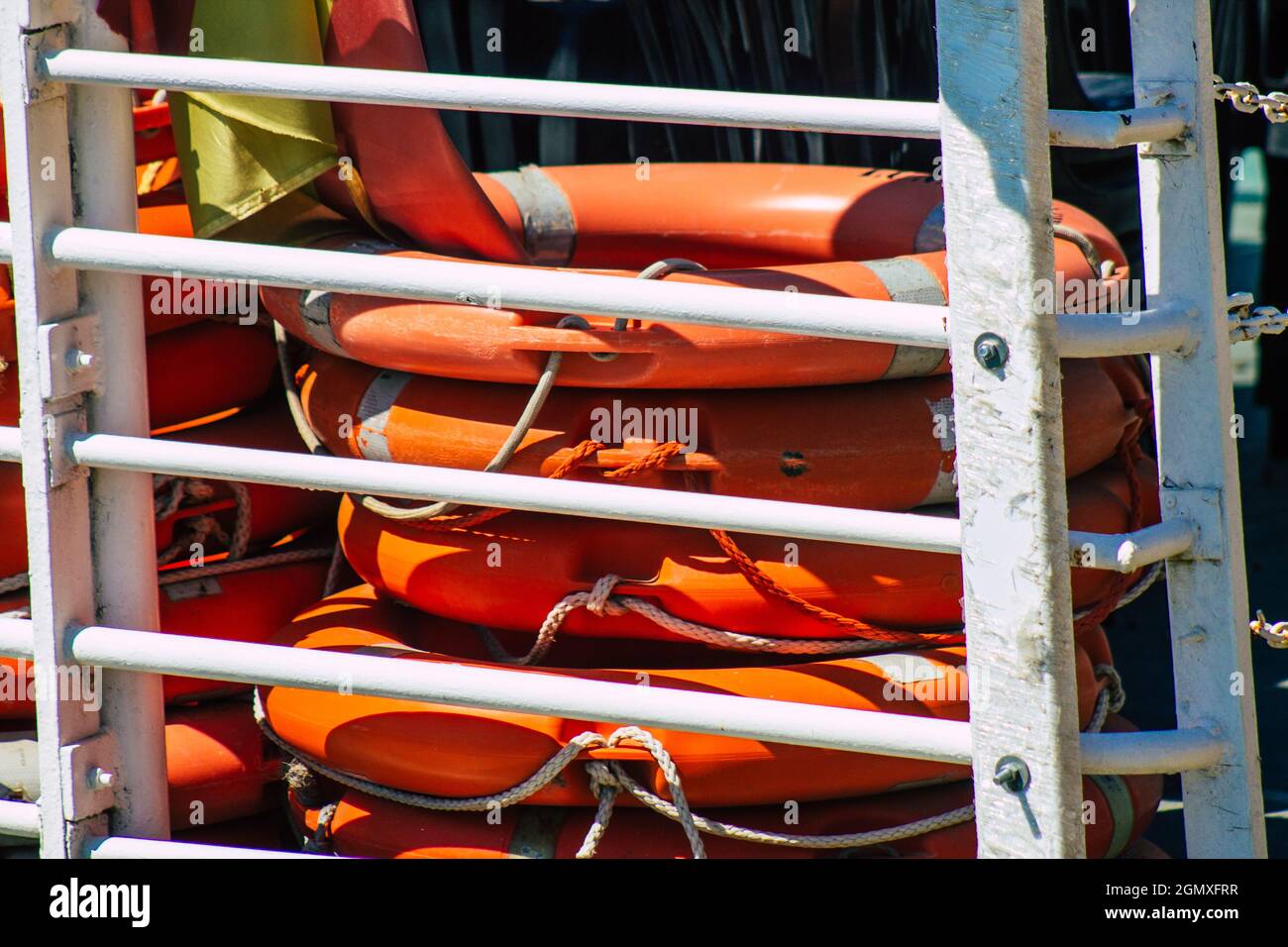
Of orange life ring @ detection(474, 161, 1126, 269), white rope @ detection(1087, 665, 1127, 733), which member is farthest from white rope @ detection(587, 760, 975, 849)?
orange life ring @ detection(474, 161, 1126, 269)

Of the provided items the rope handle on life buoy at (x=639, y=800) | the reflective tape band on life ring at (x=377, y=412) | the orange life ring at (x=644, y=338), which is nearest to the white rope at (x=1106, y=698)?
the rope handle on life buoy at (x=639, y=800)

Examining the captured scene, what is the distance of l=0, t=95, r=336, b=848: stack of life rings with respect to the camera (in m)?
1.91

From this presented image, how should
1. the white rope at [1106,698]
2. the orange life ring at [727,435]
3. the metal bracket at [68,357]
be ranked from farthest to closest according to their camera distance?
the white rope at [1106,698] → the orange life ring at [727,435] → the metal bracket at [68,357]

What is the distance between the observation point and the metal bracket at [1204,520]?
4.40ft

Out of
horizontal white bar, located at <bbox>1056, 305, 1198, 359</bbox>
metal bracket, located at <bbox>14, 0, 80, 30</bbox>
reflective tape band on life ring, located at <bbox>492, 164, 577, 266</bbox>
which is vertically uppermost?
metal bracket, located at <bbox>14, 0, 80, 30</bbox>

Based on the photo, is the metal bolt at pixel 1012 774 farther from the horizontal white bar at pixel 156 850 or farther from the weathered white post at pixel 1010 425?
the horizontal white bar at pixel 156 850

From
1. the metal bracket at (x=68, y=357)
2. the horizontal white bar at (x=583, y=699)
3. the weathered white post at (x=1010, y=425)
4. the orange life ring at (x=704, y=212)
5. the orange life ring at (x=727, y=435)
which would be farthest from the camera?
the orange life ring at (x=704, y=212)

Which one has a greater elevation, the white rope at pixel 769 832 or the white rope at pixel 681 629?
the white rope at pixel 681 629

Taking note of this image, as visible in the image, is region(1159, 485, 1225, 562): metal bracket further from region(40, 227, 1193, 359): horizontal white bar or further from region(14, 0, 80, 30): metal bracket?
region(14, 0, 80, 30): metal bracket

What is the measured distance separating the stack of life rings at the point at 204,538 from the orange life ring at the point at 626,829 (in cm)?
25

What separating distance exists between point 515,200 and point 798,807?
1191 mm

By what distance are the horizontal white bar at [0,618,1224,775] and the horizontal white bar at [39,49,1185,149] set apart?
0.49 metres

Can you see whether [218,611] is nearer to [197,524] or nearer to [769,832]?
[197,524]
